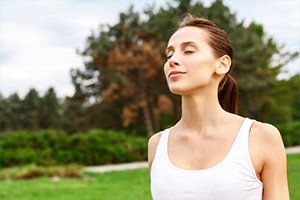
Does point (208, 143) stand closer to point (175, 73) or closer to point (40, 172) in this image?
point (175, 73)

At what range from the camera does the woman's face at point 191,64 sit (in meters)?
1.38

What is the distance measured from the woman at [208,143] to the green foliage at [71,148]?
39.4 feet

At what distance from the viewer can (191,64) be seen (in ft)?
4.55

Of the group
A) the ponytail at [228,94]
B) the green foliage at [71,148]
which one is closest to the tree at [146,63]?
the green foliage at [71,148]

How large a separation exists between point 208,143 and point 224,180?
0.19 meters

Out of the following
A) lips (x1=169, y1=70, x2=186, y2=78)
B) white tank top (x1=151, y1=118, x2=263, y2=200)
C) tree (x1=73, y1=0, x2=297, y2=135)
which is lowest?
white tank top (x1=151, y1=118, x2=263, y2=200)

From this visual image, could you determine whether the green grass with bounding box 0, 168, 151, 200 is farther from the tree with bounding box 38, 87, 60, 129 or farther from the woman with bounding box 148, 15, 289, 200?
the tree with bounding box 38, 87, 60, 129

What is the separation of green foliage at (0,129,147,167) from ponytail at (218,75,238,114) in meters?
11.9

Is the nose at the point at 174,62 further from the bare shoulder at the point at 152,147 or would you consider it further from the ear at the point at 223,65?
the bare shoulder at the point at 152,147

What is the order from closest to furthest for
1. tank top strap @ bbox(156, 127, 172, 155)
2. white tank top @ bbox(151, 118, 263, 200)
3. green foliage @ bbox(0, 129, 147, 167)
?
white tank top @ bbox(151, 118, 263, 200), tank top strap @ bbox(156, 127, 172, 155), green foliage @ bbox(0, 129, 147, 167)

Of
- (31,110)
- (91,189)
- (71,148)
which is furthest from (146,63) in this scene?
(31,110)

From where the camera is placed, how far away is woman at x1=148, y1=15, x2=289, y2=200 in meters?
1.29

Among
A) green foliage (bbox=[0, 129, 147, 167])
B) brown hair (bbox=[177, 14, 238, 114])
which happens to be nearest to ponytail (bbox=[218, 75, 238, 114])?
brown hair (bbox=[177, 14, 238, 114])

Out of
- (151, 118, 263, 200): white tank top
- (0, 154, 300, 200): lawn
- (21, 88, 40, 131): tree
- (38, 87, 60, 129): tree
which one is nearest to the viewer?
(151, 118, 263, 200): white tank top
